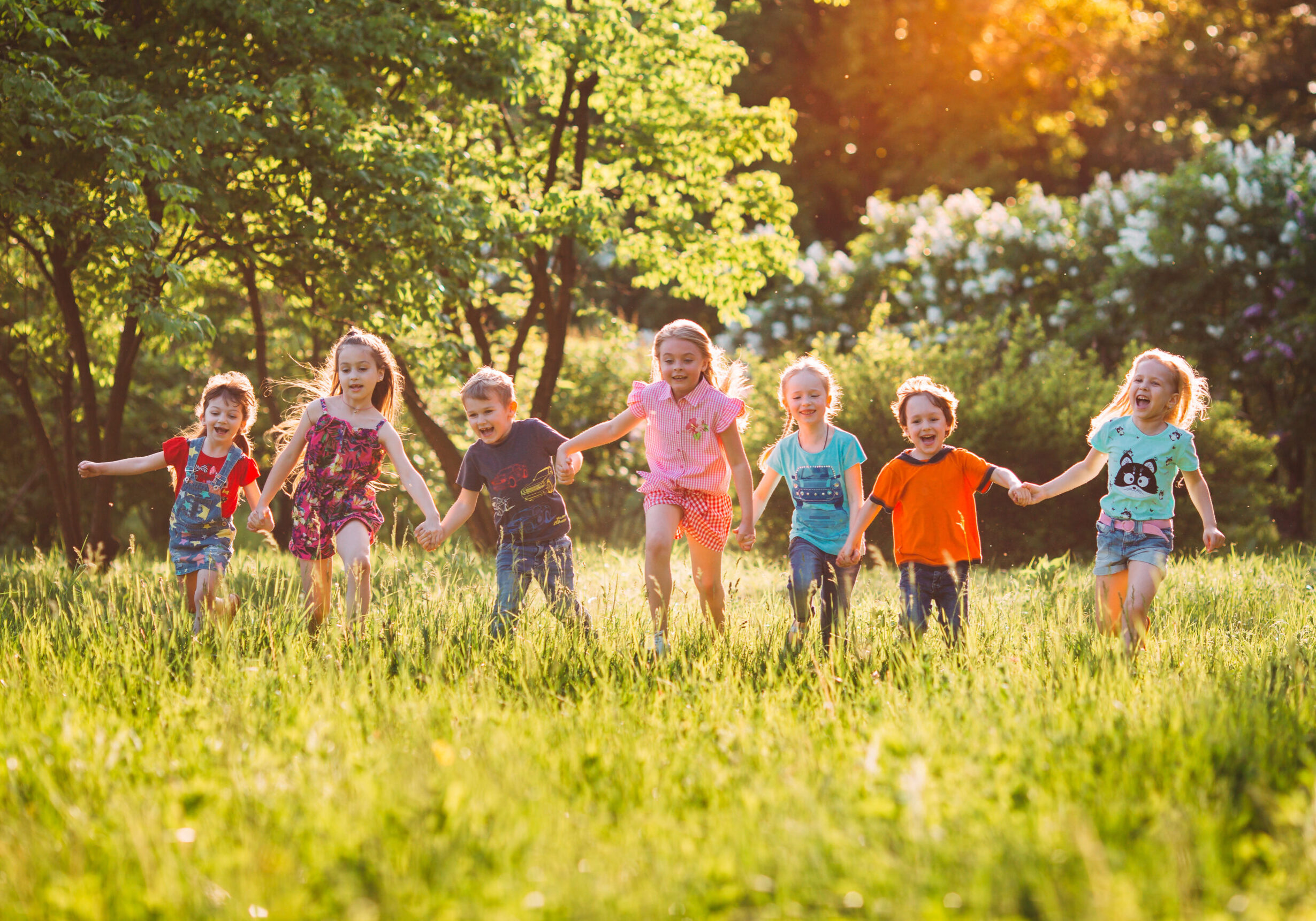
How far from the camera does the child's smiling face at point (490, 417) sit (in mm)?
5438

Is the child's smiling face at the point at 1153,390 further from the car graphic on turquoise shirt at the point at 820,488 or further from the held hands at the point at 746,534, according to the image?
the held hands at the point at 746,534

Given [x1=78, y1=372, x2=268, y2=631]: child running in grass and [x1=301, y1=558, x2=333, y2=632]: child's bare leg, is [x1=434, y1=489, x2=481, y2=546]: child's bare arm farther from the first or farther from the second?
[x1=78, y1=372, x2=268, y2=631]: child running in grass

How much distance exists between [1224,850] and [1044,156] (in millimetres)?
26938

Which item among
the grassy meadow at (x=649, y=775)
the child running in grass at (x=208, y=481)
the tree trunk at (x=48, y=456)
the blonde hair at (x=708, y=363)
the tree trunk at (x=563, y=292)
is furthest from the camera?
the tree trunk at (x=563, y=292)

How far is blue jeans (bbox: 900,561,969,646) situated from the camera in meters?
5.09

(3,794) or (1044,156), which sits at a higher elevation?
(1044,156)

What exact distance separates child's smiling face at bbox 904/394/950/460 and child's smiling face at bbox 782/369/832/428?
1.39 ft

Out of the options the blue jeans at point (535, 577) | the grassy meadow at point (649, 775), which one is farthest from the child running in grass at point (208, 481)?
the blue jeans at point (535, 577)

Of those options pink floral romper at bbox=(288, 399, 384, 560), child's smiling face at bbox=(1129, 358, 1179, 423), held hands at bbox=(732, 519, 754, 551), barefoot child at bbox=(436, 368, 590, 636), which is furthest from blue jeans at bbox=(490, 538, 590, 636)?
child's smiling face at bbox=(1129, 358, 1179, 423)

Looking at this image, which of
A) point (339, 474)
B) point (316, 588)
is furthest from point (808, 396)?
point (316, 588)

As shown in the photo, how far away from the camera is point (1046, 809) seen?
265cm

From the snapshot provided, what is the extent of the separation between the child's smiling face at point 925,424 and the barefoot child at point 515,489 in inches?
70.8

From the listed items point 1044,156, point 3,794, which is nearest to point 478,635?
point 3,794

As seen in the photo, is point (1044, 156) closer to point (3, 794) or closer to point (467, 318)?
point (467, 318)
